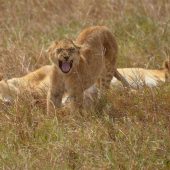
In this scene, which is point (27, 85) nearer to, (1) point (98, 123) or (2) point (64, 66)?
(2) point (64, 66)

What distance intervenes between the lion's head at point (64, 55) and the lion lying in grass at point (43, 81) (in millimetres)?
513

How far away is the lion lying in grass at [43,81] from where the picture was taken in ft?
26.8

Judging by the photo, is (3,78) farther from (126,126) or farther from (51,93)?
(126,126)

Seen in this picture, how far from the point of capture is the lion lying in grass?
817 cm

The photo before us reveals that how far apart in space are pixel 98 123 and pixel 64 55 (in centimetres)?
78

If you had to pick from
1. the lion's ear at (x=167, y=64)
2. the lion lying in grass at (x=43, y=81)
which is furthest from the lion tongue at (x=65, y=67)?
the lion's ear at (x=167, y=64)

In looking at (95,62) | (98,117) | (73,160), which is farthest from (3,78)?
(73,160)

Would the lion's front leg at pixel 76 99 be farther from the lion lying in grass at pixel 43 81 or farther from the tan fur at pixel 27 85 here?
the tan fur at pixel 27 85

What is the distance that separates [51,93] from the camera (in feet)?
25.0

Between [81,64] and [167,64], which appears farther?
[167,64]

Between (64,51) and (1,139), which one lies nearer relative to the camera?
(1,139)

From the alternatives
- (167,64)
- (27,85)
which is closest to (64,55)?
(27,85)

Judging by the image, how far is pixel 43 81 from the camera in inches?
348

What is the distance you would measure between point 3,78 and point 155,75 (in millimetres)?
1706
